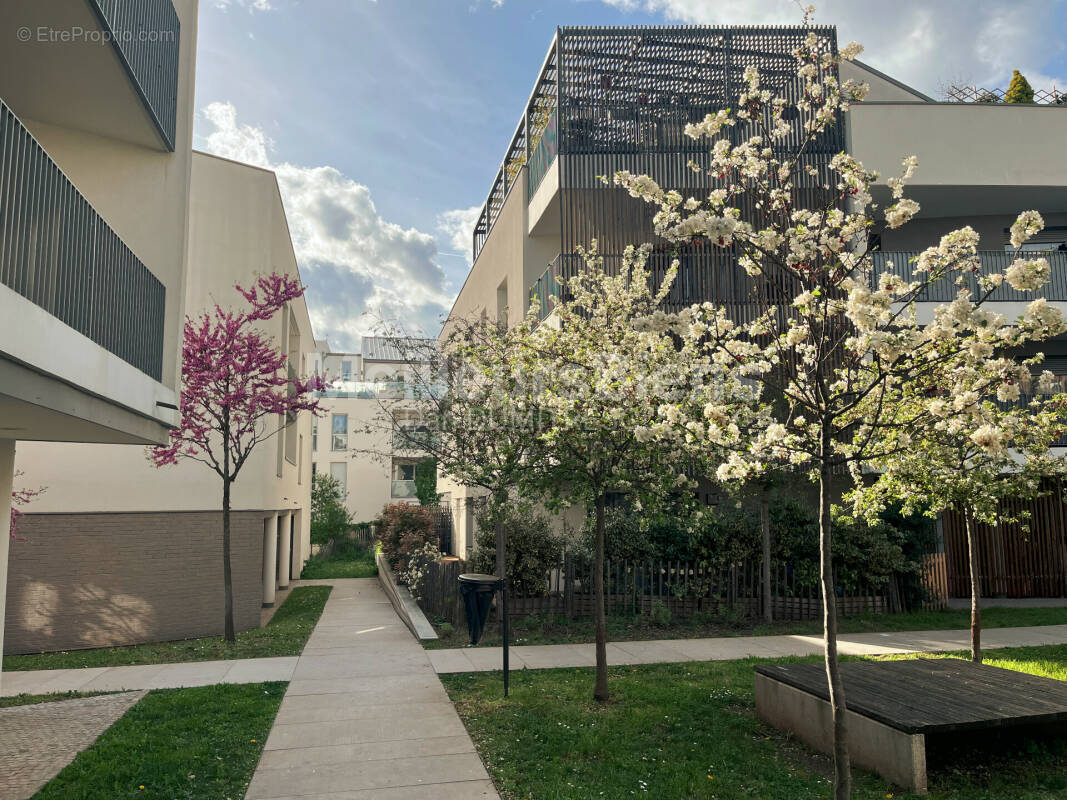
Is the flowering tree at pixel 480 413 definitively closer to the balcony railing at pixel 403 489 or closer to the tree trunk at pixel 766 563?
the tree trunk at pixel 766 563

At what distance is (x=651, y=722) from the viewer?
23.1 feet

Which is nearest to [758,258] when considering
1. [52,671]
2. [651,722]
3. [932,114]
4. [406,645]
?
[651,722]

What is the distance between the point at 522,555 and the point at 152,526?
20.5ft

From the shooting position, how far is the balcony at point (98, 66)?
6.04 meters

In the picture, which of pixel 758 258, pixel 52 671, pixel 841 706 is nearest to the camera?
pixel 841 706


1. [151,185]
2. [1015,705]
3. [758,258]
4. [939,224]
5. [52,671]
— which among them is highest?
[939,224]

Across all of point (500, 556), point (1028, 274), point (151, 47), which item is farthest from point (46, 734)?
point (1028, 274)

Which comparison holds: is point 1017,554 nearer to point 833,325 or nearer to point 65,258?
point 833,325

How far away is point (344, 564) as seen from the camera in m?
30.2

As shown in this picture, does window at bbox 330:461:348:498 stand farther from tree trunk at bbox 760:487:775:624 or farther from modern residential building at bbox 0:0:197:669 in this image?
modern residential building at bbox 0:0:197:669

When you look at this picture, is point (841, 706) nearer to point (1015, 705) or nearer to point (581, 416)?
point (1015, 705)

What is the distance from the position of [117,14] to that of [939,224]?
1836 cm

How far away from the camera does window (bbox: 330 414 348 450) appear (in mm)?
42781

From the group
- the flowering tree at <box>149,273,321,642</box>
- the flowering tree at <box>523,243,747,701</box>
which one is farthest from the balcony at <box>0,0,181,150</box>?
the flowering tree at <box>523,243,747,701</box>
